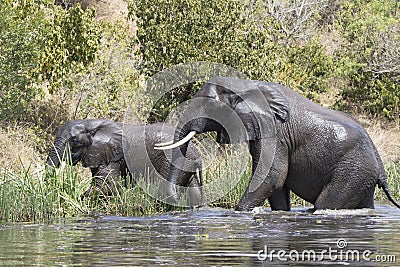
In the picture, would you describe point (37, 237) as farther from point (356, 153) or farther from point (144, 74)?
point (144, 74)

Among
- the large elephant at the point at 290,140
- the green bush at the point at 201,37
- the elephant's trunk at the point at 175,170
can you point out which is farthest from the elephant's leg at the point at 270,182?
the green bush at the point at 201,37

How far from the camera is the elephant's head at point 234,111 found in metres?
12.7

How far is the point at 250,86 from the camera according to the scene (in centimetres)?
1287

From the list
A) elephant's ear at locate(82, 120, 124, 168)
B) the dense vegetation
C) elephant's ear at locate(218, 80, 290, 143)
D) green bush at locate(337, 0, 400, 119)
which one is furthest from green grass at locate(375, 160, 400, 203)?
green bush at locate(337, 0, 400, 119)

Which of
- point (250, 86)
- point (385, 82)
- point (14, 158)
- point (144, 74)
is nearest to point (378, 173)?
point (250, 86)

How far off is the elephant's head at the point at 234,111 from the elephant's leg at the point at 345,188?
3.48 ft

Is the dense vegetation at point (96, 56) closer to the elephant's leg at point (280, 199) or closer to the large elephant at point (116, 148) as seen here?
the large elephant at point (116, 148)

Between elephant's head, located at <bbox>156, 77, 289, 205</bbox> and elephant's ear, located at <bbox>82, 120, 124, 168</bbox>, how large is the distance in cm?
299

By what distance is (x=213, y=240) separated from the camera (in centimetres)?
917

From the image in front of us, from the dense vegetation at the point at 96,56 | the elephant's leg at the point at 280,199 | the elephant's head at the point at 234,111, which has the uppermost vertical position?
the dense vegetation at the point at 96,56

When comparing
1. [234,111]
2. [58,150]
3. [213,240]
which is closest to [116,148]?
[58,150]

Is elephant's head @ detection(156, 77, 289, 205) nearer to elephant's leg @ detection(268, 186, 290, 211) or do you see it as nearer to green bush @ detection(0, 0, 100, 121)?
elephant's leg @ detection(268, 186, 290, 211)

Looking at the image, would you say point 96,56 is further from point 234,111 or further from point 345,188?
point 345,188

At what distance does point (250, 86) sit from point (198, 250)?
5.01 metres
